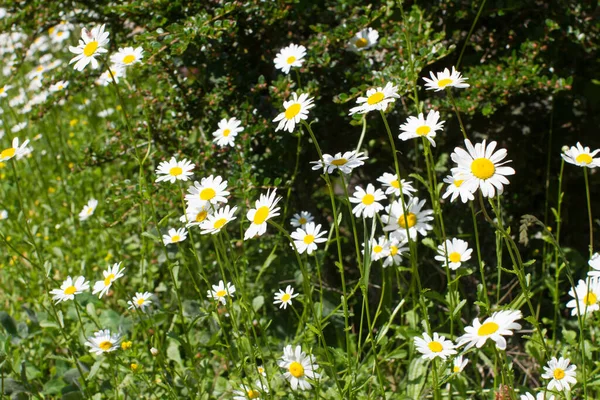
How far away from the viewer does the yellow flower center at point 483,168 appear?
1263 mm

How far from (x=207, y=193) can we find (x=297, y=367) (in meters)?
0.49

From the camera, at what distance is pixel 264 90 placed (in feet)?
8.20

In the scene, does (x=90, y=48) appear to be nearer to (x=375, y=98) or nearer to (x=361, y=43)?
(x=375, y=98)

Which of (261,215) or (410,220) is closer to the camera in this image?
(261,215)

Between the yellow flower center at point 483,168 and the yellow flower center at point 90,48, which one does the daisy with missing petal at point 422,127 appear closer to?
the yellow flower center at point 483,168

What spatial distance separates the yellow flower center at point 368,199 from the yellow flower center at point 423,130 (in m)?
0.38

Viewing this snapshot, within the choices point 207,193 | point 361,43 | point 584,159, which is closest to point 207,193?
point 207,193

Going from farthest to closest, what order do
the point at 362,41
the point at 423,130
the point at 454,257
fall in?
the point at 362,41 → the point at 454,257 → the point at 423,130

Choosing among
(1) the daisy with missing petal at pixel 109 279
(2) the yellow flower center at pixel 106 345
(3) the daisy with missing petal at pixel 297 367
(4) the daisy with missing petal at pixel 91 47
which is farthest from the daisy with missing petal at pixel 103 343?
(4) the daisy with missing petal at pixel 91 47

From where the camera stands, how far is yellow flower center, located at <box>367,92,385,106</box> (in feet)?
4.86

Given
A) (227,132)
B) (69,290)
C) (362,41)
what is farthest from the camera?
(362,41)

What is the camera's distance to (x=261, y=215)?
1.43m

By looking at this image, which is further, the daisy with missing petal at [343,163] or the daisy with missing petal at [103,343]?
the daisy with missing petal at [103,343]

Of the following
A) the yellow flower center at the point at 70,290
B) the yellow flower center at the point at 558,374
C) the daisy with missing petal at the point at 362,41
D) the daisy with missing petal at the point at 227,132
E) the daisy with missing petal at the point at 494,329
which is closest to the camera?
the daisy with missing petal at the point at 494,329
